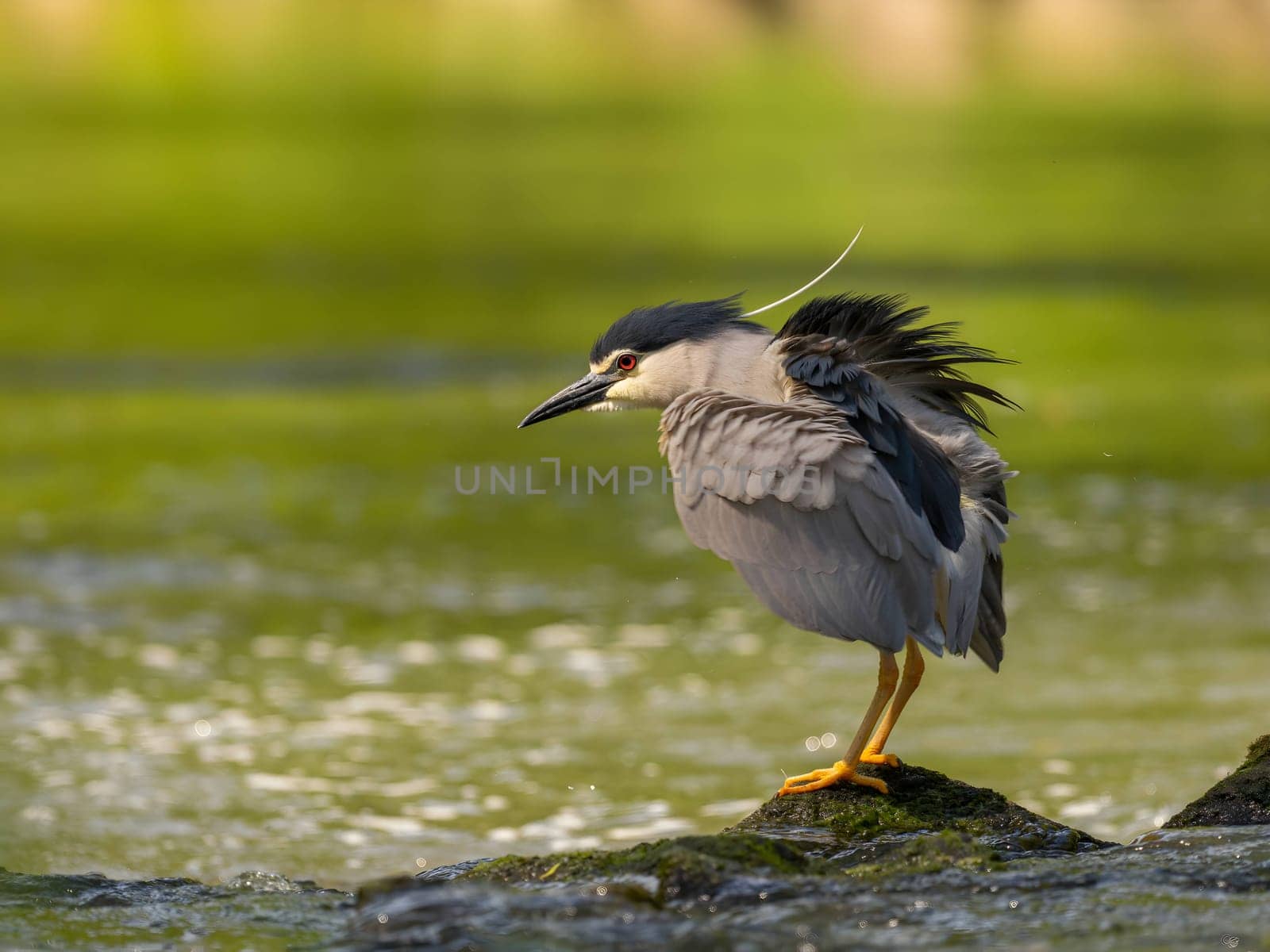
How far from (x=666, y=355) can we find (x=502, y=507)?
7443 millimetres

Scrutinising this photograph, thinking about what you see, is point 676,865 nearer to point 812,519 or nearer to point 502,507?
point 812,519

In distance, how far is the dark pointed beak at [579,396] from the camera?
632 centimetres

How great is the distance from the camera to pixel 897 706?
564cm

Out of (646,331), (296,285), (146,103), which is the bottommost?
(646,331)

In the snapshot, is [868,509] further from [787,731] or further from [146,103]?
[146,103]

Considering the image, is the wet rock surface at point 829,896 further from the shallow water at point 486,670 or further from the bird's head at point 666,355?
the shallow water at point 486,670

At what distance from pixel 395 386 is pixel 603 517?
18.4ft

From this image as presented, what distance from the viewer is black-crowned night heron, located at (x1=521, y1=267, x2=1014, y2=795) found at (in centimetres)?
533

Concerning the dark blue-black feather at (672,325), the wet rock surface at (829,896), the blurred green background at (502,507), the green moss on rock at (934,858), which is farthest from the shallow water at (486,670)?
the green moss on rock at (934,858)

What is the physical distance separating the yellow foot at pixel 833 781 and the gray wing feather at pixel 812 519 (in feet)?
1.28

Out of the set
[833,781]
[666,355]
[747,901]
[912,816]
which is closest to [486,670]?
[666,355]

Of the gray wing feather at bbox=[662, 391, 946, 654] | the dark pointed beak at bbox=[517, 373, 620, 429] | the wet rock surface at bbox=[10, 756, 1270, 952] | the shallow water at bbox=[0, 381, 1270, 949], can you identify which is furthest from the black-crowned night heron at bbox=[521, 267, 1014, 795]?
the shallow water at bbox=[0, 381, 1270, 949]

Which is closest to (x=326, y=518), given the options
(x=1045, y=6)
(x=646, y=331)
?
(x=646, y=331)

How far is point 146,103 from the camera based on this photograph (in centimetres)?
5369
